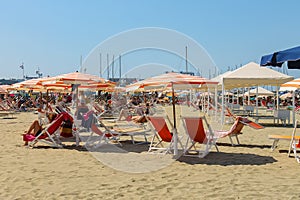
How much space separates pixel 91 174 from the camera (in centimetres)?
519

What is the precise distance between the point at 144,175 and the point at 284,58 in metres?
2.65

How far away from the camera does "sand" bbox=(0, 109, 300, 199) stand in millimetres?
4188

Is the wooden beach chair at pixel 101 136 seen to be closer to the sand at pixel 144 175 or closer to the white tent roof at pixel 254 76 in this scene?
the sand at pixel 144 175

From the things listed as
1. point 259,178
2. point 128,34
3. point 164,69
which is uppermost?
point 128,34

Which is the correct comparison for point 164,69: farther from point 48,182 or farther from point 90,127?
point 48,182

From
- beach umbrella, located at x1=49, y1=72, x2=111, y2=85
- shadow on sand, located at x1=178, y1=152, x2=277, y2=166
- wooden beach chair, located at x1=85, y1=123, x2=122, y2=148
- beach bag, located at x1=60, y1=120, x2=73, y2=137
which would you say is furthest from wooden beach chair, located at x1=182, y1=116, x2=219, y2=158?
Result: beach bag, located at x1=60, y1=120, x2=73, y2=137

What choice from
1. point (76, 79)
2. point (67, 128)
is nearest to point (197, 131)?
point (76, 79)

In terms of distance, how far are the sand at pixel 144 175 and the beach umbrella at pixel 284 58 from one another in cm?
161

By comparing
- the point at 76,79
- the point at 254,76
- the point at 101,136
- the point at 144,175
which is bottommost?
the point at 144,175

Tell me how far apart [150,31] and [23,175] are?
3957 mm

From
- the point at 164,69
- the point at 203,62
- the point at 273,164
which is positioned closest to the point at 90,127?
the point at 164,69

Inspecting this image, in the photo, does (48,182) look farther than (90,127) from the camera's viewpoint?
No

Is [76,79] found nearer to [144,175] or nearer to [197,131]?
[197,131]

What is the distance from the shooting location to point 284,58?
5.19m
